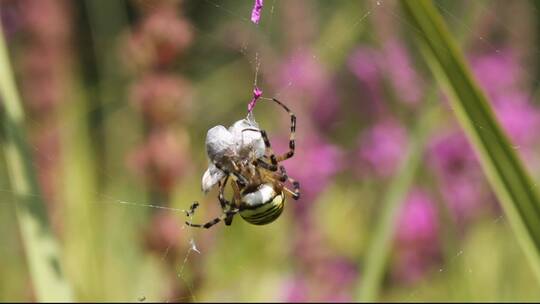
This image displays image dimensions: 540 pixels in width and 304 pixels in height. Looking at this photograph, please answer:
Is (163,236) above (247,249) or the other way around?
the other way around

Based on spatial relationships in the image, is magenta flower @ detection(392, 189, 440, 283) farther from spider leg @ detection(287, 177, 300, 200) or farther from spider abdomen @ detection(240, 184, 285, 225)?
spider abdomen @ detection(240, 184, 285, 225)

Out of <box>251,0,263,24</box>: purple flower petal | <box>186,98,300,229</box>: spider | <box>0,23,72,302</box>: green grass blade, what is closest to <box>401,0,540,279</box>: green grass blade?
<box>251,0,263,24</box>: purple flower petal

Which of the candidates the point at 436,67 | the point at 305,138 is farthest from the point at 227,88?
the point at 436,67

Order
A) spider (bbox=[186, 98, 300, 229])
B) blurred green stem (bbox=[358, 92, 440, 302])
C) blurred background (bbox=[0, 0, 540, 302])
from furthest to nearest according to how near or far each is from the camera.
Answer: blurred background (bbox=[0, 0, 540, 302]) < blurred green stem (bbox=[358, 92, 440, 302]) < spider (bbox=[186, 98, 300, 229])

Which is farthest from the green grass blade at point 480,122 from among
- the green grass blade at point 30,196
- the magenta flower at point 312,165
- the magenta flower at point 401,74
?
the magenta flower at point 312,165

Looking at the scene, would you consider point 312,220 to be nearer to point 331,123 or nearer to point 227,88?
point 331,123

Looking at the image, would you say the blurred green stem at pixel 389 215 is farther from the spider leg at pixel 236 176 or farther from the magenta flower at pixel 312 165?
the magenta flower at pixel 312 165
